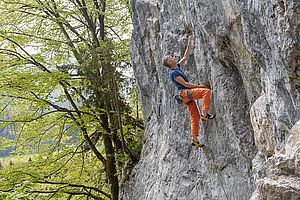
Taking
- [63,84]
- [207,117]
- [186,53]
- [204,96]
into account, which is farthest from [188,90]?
[63,84]

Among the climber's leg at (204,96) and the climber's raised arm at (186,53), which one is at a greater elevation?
the climber's raised arm at (186,53)

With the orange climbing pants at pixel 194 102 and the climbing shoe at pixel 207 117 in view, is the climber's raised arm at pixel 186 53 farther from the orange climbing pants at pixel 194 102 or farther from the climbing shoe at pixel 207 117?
the climbing shoe at pixel 207 117

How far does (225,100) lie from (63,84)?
7718 mm

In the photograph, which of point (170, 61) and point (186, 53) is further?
point (186, 53)

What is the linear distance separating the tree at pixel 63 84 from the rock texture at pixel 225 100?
126 cm

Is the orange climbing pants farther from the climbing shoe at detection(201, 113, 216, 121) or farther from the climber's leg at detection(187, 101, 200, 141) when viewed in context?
the climbing shoe at detection(201, 113, 216, 121)

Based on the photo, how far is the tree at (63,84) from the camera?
11.9 meters

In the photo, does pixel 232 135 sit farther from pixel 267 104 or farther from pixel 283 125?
pixel 283 125

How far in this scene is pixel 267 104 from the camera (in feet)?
16.6

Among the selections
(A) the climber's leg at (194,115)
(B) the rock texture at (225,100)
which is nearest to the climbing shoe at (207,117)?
(B) the rock texture at (225,100)

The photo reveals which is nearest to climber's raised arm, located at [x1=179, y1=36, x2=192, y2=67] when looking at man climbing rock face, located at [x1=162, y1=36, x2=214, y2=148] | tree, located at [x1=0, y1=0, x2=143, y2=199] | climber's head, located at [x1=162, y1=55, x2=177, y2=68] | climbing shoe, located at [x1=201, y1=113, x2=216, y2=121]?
man climbing rock face, located at [x1=162, y1=36, x2=214, y2=148]

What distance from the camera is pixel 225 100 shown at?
21.8 feet

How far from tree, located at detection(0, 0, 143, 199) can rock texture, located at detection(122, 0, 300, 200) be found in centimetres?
126

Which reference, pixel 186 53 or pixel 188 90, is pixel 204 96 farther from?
pixel 186 53
